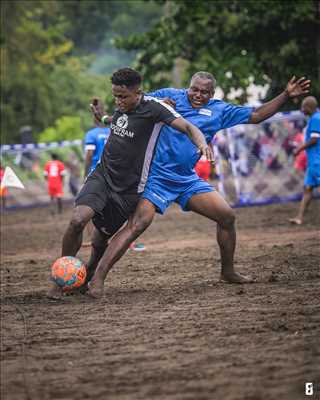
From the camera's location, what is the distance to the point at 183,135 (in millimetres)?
8469

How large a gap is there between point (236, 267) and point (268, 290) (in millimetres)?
1982

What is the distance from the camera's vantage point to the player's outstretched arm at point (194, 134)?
7.69 meters

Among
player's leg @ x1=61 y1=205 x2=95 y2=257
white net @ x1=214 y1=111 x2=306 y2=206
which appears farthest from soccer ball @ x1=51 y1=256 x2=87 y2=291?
white net @ x1=214 y1=111 x2=306 y2=206

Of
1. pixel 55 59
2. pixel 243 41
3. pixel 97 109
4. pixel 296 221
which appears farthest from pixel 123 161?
pixel 55 59

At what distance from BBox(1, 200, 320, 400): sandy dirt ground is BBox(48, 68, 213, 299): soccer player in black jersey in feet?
2.37

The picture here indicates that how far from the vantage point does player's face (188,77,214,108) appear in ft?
28.0

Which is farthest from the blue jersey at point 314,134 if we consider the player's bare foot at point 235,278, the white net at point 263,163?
the white net at point 263,163

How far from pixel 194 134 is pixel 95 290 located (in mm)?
1672

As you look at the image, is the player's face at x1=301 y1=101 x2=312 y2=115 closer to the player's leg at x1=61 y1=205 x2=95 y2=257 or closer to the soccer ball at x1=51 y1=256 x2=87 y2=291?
the player's leg at x1=61 y1=205 x2=95 y2=257

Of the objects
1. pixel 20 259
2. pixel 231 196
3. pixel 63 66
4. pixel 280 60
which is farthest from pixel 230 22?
pixel 63 66

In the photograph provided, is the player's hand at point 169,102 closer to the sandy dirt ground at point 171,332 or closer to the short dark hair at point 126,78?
the short dark hair at point 126,78

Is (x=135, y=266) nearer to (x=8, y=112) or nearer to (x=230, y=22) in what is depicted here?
(x=230, y=22)

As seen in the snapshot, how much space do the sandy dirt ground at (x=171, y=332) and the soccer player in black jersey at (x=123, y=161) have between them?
722 mm

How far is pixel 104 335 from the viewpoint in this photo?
6.67 meters
